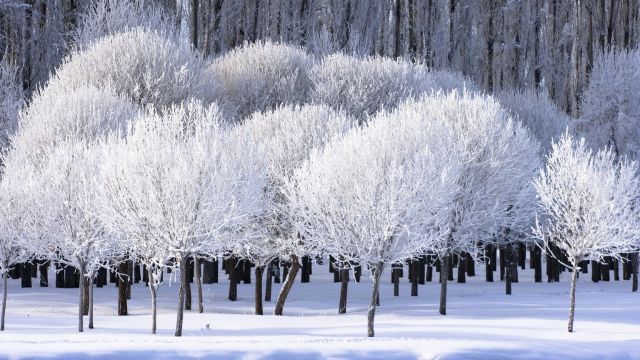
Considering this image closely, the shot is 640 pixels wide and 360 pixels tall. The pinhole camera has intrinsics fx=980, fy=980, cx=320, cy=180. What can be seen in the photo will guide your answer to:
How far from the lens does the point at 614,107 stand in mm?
55500

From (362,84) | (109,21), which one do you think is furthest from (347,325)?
(109,21)

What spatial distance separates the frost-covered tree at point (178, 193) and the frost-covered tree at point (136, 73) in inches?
561

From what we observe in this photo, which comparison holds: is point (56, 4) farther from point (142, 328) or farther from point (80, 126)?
point (142, 328)

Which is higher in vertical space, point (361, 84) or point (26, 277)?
point (361, 84)

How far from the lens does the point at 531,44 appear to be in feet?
262

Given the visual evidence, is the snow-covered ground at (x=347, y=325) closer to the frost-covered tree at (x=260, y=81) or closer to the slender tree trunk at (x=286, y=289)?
the slender tree trunk at (x=286, y=289)

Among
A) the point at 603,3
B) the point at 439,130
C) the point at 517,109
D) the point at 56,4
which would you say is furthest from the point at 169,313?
the point at 603,3

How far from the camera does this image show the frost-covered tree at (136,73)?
4828 cm

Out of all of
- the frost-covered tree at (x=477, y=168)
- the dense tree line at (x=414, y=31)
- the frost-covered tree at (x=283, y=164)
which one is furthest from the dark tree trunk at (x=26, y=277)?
the frost-covered tree at (x=477, y=168)

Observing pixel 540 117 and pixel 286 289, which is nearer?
pixel 286 289

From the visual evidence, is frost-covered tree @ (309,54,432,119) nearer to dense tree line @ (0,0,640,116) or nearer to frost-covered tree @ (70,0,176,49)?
dense tree line @ (0,0,640,116)

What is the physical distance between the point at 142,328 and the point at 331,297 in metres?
15.3

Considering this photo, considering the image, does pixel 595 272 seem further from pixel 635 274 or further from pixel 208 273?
pixel 208 273

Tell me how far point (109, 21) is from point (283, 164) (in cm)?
2075
